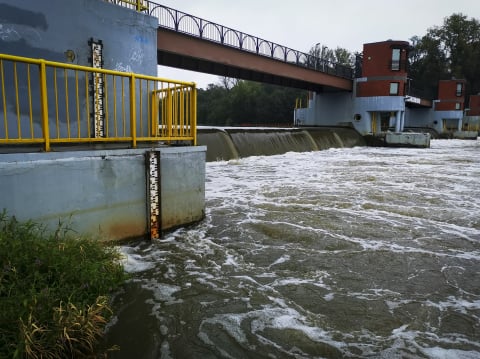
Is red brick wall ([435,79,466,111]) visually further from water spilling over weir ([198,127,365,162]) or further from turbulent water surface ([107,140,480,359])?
turbulent water surface ([107,140,480,359])

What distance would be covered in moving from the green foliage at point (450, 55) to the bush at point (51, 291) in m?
67.1

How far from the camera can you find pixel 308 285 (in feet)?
14.6

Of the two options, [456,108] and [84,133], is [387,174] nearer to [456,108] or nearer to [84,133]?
[84,133]

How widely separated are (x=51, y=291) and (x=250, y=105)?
196ft

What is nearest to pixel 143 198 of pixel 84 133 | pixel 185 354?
pixel 185 354

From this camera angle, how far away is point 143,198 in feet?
18.6

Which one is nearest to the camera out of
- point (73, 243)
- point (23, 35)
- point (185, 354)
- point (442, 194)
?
point (185, 354)

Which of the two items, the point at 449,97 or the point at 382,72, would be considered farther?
the point at 449,97

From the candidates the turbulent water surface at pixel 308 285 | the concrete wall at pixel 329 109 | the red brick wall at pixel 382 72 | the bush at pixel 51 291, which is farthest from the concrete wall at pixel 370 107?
the bush at pixel 51 291

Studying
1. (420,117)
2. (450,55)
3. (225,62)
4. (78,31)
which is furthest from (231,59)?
(450,55)

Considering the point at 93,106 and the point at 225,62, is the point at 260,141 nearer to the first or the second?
the point at 225,62

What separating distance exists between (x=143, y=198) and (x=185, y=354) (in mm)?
2901

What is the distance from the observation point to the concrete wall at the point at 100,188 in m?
4.28

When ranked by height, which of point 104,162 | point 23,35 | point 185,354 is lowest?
point 185,354
